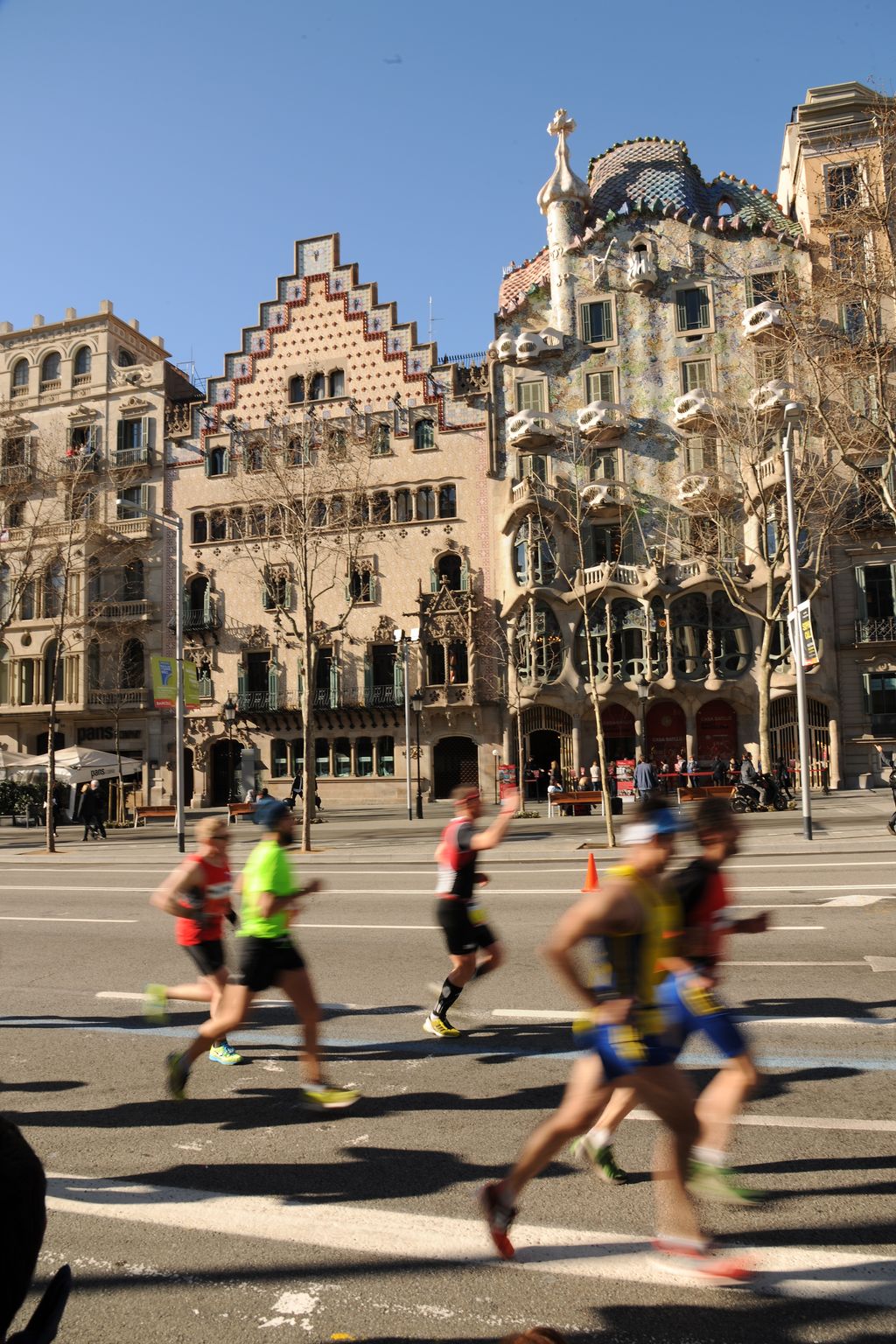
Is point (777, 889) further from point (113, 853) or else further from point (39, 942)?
point (113, 853)

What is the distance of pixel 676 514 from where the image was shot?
36688 mm

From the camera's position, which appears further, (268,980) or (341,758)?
(341,758)

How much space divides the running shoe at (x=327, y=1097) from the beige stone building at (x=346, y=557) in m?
32.6

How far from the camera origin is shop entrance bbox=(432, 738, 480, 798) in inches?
1531

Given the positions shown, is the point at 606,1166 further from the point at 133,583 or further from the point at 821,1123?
the point at 133,583

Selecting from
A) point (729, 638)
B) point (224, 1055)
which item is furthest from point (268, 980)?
point (729, 638)

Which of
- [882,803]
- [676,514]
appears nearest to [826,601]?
[676,514]

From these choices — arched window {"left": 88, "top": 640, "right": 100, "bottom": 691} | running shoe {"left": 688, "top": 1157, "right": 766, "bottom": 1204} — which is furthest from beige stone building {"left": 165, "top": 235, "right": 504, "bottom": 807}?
running shoe {"left": 688, "top": 1157, "right": 766, "bottom": 1204}

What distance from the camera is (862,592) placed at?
35.0 m

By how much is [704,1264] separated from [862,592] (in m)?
35.4

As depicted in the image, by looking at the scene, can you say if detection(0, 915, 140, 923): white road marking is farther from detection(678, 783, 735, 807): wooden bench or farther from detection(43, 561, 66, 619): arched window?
detection(43, 561, 66, 619): arched window

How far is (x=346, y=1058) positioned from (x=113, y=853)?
61.3 feet

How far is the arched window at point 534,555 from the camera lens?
3684cm

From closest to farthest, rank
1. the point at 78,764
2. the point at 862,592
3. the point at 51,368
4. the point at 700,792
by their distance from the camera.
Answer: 1. the point at 700,792
2. the point at 78,764
3. the point at 862,592
4. the point at 51,368
